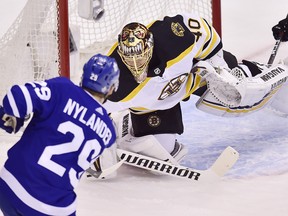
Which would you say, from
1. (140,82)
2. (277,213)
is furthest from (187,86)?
(277,213)

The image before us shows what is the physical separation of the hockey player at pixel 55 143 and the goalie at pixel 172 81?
673mm

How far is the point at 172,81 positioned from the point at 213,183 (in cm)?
41

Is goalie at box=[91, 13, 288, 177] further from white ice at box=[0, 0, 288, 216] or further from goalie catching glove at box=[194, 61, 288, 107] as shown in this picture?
white ice at box=[0, 0, 288, 216]

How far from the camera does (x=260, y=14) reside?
4328 millimetres

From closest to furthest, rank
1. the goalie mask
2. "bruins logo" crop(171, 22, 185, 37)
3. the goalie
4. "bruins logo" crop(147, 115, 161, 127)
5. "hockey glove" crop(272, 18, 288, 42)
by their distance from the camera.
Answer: the goalie mask
the goalie
"bruins logo" crop(171, 22, 185, 37)
"bruins logo" crop(147, 115, 161, 127)
"hockey glove" crop(272, 18, 288, 42)

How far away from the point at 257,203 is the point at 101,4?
919mm

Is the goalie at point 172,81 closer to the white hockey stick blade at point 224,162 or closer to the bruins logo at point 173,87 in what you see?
the bruins logo at point 173,87

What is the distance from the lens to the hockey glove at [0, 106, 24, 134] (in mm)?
1630

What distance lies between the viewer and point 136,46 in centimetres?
230

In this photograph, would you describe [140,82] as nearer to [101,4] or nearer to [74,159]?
A: [101,4]

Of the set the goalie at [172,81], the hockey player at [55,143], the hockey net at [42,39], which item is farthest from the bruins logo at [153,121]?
the hockey player at [55,143]

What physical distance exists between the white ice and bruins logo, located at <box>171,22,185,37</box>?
547 millimetres

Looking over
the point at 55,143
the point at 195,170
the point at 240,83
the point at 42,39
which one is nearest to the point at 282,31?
the point at 240,83

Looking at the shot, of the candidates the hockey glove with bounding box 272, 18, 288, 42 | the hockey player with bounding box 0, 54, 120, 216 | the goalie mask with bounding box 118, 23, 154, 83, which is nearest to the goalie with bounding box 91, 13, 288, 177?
the goalie mask with bounding box 118, 23, 154, 83
